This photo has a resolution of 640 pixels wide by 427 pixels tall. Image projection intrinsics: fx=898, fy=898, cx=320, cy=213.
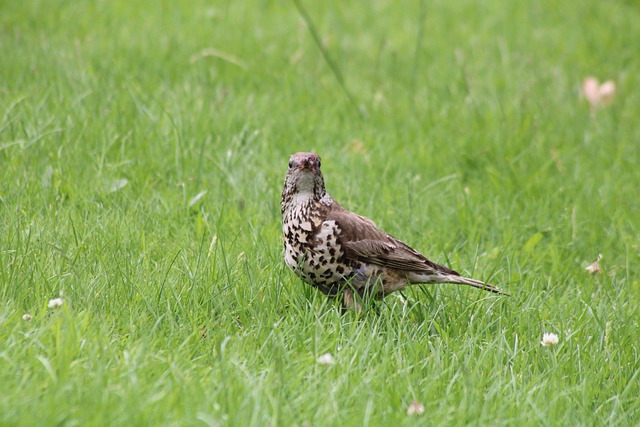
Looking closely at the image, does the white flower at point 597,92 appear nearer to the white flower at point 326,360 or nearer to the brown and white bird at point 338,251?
the brown and white bird at point 338,251

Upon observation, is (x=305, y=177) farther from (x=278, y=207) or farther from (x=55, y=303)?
(x=55, y=303)

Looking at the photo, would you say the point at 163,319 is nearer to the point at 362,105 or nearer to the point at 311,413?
the point at 311,413

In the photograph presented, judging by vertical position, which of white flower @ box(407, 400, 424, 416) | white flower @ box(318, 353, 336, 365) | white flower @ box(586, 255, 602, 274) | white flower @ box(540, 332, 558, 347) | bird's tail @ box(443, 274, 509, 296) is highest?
white flower @ box(318, 353, 336, 365)

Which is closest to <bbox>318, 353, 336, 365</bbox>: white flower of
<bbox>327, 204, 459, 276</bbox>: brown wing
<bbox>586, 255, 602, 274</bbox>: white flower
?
<bbox>327, 204, 459, 276</bbox>: brown wing

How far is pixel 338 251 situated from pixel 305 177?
435 mm

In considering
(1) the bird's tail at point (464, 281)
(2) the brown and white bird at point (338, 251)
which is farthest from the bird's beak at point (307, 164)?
(1) the bird's tail at point (464, 281)

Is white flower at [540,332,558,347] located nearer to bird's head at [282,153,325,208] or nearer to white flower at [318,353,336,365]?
white flower at [318,353,336,365]

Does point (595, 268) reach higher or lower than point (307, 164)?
lower

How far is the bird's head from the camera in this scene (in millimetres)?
4613

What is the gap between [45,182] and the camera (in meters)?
5.41

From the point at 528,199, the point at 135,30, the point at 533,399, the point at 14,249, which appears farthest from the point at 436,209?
the point at 135,30

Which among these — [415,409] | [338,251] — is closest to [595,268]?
[338,251]

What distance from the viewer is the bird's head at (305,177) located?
461 centimetres

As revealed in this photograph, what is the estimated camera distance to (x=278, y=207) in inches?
225
